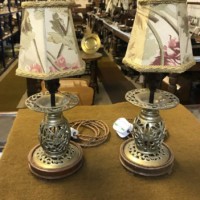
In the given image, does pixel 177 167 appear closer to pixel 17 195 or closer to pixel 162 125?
pixel 162 125

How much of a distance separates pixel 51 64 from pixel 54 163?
0.29m

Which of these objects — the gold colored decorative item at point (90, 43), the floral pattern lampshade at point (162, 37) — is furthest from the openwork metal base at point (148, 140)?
the gold colored decorative item at point (90, 43)

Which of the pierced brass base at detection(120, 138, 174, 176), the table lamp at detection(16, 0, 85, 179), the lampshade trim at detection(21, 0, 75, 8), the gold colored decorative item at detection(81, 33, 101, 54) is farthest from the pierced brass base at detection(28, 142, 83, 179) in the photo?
the gold colored decorative item at detection(81, 33, 101, 54)

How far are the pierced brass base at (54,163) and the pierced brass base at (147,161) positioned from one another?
14cm

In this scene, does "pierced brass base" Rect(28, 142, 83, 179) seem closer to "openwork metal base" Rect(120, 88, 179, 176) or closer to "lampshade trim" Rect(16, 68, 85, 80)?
"openwork metal base" Rect(120, 88, 179, 176)

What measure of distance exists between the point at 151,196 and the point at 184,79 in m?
1.46

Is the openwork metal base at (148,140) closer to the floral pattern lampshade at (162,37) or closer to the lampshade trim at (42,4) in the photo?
the floral pattern lampshade at (162,37)

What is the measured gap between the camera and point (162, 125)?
74 centimetres

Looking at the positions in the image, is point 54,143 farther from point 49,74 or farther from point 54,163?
point 49,74

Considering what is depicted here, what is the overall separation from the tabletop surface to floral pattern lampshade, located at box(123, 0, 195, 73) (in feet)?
1.00

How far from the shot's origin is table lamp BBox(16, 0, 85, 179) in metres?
0.61

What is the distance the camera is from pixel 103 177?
73 cm

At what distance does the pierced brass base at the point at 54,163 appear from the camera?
72cm

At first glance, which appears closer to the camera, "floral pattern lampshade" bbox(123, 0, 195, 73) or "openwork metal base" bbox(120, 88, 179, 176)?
"floral pattern lampshade" bbox(123, 0, 195, 73)
